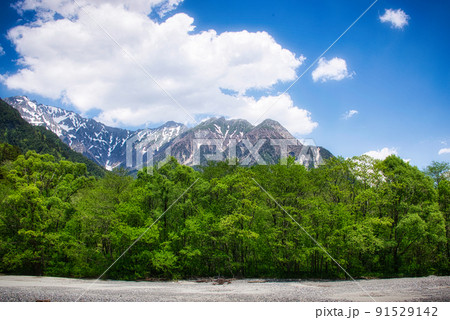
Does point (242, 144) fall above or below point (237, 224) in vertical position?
above

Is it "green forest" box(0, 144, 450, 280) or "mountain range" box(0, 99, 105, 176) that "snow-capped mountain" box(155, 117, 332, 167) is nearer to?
"green forest" box(0, 144, 450, 280)

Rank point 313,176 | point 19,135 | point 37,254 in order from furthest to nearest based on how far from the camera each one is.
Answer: point 19,135, point 313,176, point 37,254

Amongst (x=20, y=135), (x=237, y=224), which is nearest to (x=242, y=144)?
(x=237, y=224)

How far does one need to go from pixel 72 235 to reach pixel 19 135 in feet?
597

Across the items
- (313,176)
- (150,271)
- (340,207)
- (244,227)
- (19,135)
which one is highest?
(19,135)

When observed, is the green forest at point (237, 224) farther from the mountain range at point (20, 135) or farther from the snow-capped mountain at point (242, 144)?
the mountain range at point (20, 135)

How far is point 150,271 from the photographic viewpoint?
28219 millimetres

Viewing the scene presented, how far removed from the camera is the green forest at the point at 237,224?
26719 millimetres

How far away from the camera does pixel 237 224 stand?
28.9 meters

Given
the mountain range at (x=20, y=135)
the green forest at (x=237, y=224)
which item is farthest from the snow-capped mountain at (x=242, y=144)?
the mountain range at (x=20, y=135)

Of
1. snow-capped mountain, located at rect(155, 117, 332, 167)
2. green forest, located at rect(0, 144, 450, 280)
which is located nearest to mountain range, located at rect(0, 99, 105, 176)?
snow-capped mountain, located at rect(155, 117, 332, 167)

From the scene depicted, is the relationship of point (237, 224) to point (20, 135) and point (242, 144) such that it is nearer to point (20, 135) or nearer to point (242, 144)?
point (242, 144)
